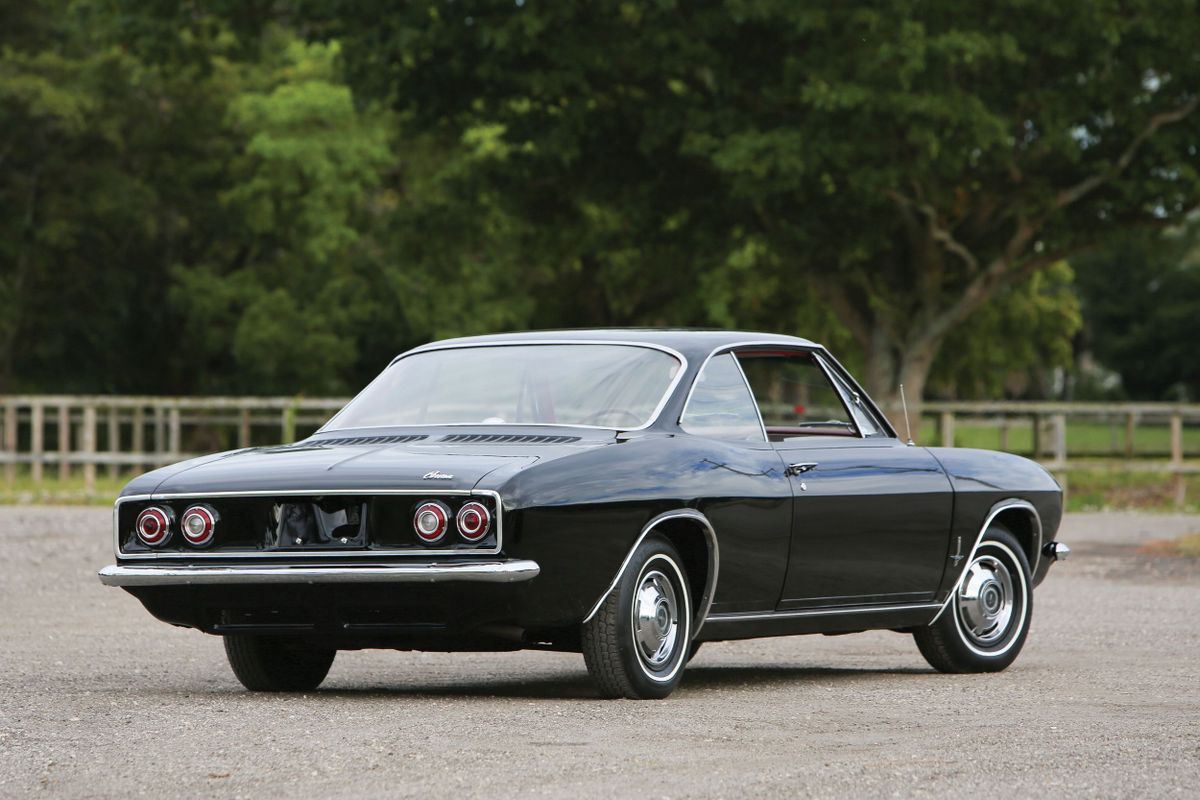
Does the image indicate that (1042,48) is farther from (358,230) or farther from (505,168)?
(358,230)

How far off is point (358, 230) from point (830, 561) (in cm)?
4804

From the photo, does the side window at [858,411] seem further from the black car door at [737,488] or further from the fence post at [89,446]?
the fence post at [89,446]

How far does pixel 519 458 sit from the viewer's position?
28.4 feet

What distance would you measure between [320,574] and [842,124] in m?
23.5

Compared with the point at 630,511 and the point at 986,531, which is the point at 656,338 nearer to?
the point at 630,511

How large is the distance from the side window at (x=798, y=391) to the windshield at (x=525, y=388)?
26.9 inches

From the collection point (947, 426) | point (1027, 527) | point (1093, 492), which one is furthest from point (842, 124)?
point (1027, 527)

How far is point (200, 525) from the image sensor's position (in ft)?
29.0

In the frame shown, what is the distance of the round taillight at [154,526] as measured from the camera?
894 centimetres

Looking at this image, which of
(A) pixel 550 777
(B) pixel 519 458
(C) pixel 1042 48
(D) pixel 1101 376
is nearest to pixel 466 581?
(B) pixel 519 458

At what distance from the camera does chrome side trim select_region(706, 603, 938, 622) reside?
9.44 metres

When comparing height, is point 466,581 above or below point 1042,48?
below

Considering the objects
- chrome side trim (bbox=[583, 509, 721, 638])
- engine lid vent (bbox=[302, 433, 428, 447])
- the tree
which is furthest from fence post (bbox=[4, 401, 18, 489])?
chrome side trim (bbox=[583, 509, 721, 638])

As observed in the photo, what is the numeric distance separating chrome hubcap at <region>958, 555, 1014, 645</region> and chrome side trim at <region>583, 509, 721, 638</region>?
2.02m
